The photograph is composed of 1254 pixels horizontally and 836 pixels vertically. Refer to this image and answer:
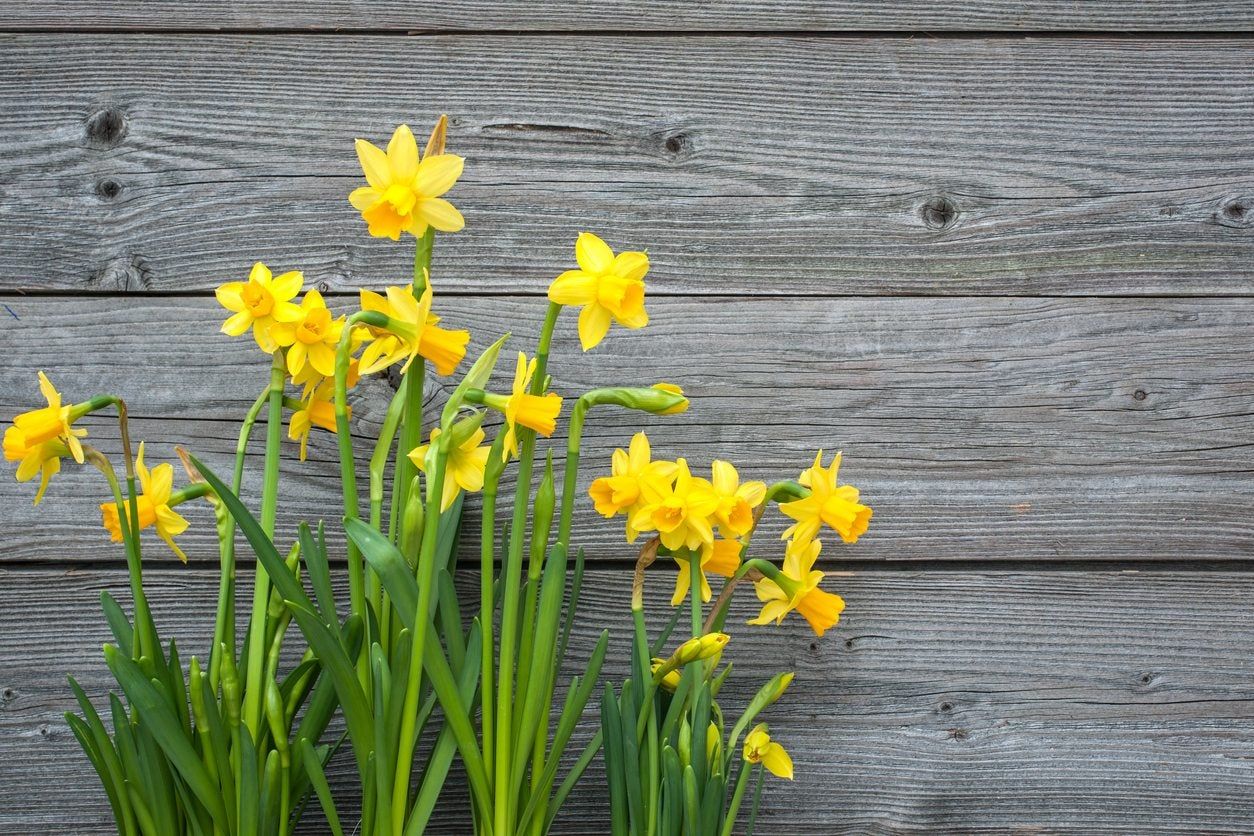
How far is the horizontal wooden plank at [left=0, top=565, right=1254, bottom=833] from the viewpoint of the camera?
852 millimetres

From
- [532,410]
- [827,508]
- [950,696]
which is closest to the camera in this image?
[532,410]

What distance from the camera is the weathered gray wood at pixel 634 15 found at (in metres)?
0.90

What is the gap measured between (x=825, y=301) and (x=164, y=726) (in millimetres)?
672

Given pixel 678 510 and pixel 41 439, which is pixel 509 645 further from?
pixel 41 439

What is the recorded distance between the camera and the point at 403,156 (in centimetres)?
62

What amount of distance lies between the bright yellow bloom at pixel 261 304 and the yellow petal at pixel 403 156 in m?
0.12

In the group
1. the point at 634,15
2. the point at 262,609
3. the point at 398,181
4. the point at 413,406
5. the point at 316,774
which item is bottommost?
the point at 316,774

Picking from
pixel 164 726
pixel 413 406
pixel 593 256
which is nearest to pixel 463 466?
pixel 413 406

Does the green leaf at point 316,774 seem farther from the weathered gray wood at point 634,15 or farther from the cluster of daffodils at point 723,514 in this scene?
the weathered gray wood at point 634,15

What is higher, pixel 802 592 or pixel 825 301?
pixel 825 301

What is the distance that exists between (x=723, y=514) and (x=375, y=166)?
1.15ft

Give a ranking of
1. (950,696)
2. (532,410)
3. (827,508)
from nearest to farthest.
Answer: (532,410) < (827,508) < (950,696)

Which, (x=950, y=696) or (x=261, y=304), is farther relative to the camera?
(x=950, y=696)

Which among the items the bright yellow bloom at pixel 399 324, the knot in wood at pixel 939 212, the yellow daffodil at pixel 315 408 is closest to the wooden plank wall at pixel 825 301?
the knot in wood at pixel 939 212
